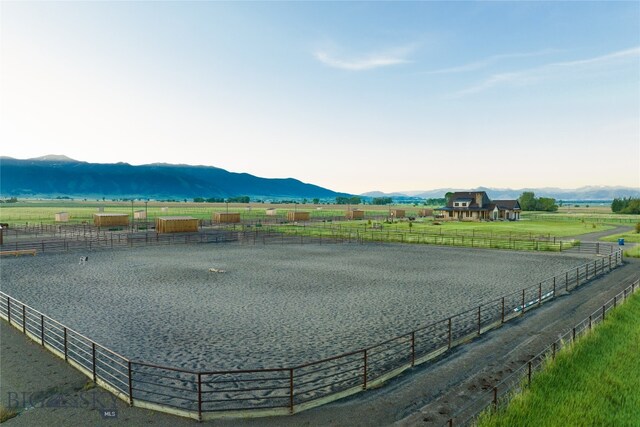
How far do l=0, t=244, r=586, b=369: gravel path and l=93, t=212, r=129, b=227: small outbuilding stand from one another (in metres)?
34.3

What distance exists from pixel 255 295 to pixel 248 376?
34.3ft

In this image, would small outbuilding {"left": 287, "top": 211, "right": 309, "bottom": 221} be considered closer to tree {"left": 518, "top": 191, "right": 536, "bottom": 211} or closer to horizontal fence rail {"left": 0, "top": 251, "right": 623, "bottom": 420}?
horizontal fence rail {"left": 0, "top": 251, "right": 623, "bottom": 420}

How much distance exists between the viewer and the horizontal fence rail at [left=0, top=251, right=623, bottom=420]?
32.5 feet

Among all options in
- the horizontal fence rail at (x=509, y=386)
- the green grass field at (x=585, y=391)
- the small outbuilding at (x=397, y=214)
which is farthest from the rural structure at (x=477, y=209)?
the green grass field at (x=585, y=391)

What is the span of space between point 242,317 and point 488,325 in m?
10.7

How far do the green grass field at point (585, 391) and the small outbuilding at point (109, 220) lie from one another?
73707 mm

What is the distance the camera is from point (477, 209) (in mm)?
90938

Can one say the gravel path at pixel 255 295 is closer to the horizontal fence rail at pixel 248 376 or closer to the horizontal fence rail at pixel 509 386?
the horizontal fence rail at pixel 248 376

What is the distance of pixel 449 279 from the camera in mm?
27469

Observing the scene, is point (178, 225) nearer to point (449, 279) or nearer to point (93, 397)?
point (449, 279)

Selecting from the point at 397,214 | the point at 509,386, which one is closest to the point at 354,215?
the point at 397,214

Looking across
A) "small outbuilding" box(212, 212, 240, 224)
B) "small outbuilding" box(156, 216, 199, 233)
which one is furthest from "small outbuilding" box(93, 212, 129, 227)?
"small outbuilding" box(212, 212, 240, 224)

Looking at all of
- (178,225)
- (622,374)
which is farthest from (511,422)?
(178,225)

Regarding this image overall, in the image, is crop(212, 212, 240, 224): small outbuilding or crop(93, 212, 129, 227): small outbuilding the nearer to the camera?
crop(93, 212, 129, 227): small outbuilding
